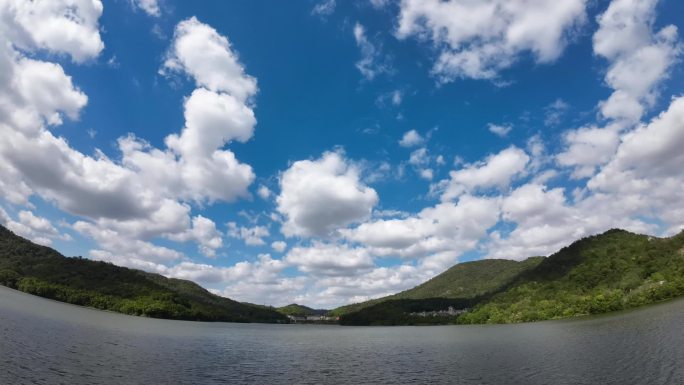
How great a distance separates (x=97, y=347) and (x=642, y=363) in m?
95.8

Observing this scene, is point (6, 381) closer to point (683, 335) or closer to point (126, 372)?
point (126, 372)

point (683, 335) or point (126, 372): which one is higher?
point (683, 335)

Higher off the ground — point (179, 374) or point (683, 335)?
point (683, 335)

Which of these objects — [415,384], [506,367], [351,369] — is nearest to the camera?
[415,384]

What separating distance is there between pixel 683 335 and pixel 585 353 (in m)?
20.7

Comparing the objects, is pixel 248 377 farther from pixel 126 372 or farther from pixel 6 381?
pixel 6 381

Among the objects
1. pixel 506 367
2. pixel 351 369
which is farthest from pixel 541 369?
pixel 351 369

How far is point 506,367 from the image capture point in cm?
6512

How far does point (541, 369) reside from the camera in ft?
197

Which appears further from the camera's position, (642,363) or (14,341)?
(14,341)

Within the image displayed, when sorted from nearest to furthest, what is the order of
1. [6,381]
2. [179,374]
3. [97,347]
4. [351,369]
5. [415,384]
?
[6,381] < [415,384] < [179,374] < [351,369] < [97,347]

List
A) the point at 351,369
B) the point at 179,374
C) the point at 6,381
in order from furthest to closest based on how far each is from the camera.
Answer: the point at 351,369, the point at 179,374, the point at 6,381

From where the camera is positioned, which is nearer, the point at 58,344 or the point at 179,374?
the point at 179,374

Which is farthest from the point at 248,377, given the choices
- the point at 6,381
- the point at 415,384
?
the point at 6,381
